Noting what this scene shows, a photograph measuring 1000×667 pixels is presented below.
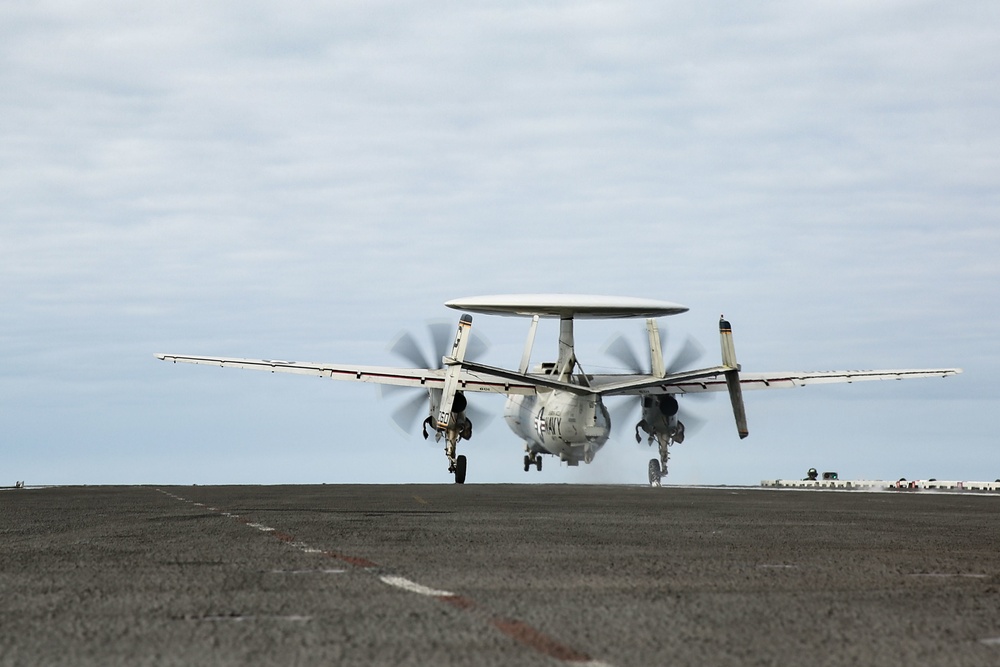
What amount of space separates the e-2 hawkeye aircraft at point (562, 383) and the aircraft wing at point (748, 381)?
0.04 metres

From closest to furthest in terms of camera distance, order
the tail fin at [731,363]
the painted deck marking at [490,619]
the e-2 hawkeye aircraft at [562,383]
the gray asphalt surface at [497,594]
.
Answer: the painted deck marking at [490,619] → the gray asphalt surface at [497,594] → the tail fin at [731,363] → the e-2 hawkeye aircraft at [562,383]

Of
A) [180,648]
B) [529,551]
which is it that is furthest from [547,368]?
[180,648]

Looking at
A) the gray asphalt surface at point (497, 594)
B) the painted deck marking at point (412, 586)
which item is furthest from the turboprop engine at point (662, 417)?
the painted deck marking at point (412, 586)

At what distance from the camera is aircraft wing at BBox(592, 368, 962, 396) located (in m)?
47.1

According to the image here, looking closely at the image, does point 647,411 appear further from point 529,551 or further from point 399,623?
point 399,623

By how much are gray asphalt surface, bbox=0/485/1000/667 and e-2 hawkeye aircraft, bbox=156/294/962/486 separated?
26.7 meters

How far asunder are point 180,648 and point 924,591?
560cm

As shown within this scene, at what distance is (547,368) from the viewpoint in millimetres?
50406

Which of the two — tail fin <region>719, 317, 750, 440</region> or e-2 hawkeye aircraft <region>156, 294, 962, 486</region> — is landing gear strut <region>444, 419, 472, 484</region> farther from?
tail fin <region>719, 317, 750, 440</region>

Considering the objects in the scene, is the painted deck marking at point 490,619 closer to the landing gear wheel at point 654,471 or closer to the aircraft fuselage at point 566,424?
the aircraft fuselage at point 566,424

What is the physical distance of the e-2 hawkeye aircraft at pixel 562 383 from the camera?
45.2 m

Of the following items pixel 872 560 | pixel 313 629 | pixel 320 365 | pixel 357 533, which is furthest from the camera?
pixel 320 365

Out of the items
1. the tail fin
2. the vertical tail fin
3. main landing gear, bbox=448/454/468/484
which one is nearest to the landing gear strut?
main landing gear, bbox=448/454/468/484

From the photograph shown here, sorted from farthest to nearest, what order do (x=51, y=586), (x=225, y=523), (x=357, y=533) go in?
1. (x=225, y=523)
2. (x=357, y=533)
3. (x=51, y=586)
